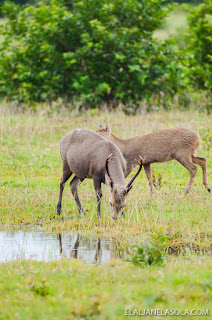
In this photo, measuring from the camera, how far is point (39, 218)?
8500 mm

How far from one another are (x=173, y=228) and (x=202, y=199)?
6.87ft

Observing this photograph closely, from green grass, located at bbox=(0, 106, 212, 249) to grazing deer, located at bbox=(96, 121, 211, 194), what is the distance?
1.19 feet

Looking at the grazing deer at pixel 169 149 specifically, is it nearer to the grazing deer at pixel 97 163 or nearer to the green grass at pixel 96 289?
the grazing deer at pixel 97 163

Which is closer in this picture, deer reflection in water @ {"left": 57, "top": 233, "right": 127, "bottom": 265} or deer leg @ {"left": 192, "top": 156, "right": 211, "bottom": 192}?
deer reflection in water @ {"left": 57, "top": 233, "right": 127, "bottom": 265}

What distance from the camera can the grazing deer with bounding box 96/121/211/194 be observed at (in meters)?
10.4

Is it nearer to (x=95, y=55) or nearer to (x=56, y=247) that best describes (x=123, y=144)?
(x=56, y=247)

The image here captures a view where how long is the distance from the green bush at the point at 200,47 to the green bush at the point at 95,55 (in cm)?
102

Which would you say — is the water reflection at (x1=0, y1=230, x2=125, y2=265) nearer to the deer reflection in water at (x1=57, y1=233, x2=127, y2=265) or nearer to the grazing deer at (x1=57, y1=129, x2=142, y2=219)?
the deer reflection in water at (x1=57, y1=233, x2=127, y2=265)

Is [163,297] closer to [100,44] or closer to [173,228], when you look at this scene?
[173,228]

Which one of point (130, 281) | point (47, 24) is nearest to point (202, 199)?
point (130, 281)

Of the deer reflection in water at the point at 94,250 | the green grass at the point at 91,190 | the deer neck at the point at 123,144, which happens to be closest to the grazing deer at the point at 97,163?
the green grass at the point at 91,190

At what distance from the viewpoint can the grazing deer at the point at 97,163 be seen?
8.02 metres

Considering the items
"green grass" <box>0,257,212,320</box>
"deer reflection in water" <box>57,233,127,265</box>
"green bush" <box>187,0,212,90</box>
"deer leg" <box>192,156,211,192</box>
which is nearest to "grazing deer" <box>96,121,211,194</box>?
"deer leg" <box>192,156,211,192</box>

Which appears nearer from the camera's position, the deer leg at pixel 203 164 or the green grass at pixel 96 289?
the green grass at pixel 96 289
